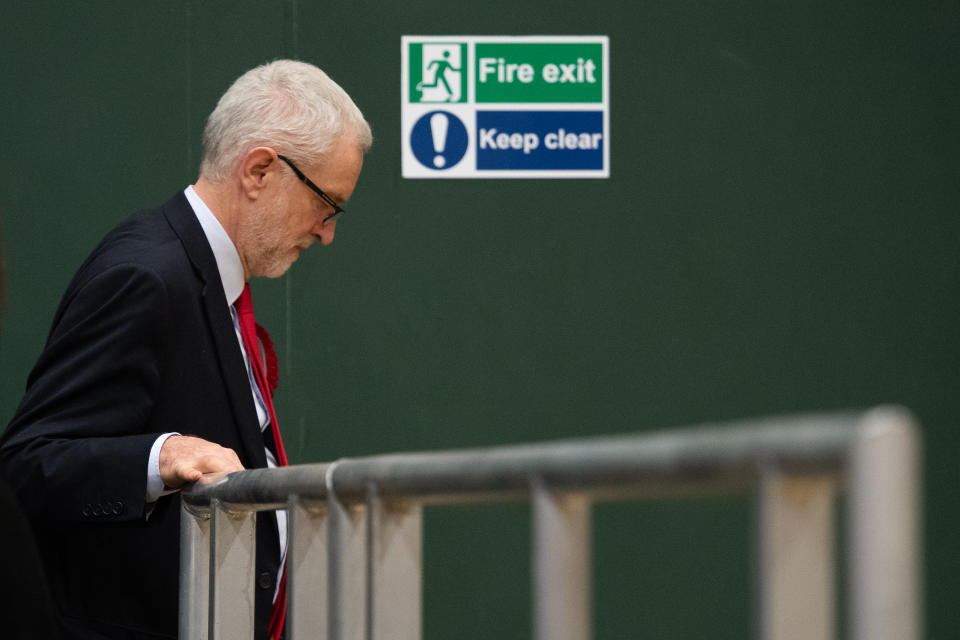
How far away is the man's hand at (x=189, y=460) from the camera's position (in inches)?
60.1

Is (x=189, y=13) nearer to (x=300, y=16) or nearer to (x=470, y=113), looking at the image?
(x=300, y=16)

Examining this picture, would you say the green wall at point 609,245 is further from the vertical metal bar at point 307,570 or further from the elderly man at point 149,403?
the vertical metal bar at point 307,570

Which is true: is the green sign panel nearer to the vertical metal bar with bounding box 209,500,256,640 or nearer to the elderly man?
the elderly man

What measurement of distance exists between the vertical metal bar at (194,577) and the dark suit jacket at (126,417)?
86 millimetres

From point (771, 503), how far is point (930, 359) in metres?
3.07

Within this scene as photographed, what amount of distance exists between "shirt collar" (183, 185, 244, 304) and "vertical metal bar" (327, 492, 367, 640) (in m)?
0.93

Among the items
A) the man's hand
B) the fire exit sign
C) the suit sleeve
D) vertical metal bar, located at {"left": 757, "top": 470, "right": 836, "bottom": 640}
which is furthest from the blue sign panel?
vertical metal bar, located at {"left": 757, "top": 470, "right": 836, "bottom": 640}

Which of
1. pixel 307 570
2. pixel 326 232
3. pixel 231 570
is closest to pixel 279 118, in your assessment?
pixel 326 232

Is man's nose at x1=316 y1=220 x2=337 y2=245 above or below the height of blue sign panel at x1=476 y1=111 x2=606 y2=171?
below

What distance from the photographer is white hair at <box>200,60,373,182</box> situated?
209cm

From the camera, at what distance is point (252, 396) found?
74.0 inches

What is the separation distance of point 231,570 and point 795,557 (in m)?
1.00

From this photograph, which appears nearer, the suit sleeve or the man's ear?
the suit sleeve

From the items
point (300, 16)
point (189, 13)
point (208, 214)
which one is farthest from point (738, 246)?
point (208, 214)
